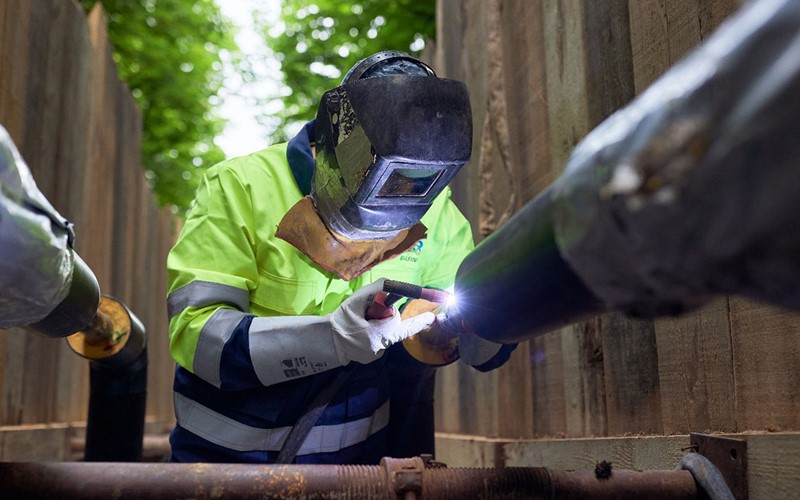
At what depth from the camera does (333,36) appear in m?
9.96

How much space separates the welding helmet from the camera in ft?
7.73

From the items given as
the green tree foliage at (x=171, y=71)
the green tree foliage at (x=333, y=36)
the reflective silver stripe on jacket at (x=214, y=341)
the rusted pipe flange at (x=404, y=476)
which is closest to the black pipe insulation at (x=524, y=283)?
the rusted pipe flange at (x=404, y=476)

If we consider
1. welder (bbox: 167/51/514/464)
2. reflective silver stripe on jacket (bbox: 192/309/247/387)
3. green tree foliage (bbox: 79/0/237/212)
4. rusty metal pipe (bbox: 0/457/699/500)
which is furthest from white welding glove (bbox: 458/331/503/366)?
green tree foliage (bbox: 79/0/237/212)

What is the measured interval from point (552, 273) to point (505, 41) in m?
2.89

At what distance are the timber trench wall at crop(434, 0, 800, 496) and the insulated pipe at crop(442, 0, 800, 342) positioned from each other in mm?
1027

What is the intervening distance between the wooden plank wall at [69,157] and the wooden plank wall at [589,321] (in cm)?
211

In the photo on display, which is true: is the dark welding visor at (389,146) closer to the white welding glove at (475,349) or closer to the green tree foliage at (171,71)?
the white welding glove at (475,349)

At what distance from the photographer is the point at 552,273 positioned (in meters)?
1.36

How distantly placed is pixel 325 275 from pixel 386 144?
768mm

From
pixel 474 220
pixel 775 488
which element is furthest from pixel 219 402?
pixel 474 220

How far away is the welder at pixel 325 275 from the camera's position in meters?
2.44

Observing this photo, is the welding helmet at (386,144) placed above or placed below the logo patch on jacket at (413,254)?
above

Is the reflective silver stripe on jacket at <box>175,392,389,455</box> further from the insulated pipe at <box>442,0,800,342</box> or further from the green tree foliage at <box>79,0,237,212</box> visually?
the green tree foliage at <box>79,0,237,212</box>

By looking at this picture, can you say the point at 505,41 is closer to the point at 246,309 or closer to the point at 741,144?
the point at 246,309
